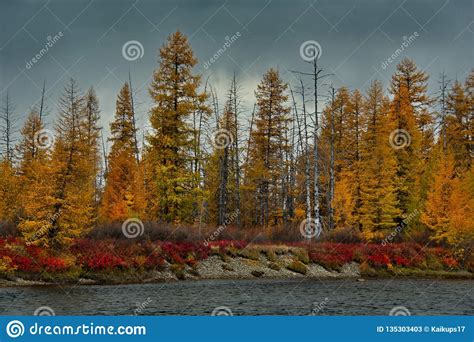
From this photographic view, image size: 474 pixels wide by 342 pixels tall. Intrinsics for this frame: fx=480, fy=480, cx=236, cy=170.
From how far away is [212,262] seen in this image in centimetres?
2672

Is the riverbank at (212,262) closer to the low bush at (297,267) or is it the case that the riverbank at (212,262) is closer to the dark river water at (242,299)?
the low bush at (297,267)

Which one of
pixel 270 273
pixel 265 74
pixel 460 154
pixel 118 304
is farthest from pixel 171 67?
pixel 460 154

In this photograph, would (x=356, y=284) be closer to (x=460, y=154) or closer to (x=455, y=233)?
(x=455, y=233)

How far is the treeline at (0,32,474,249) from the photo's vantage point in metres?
24.3

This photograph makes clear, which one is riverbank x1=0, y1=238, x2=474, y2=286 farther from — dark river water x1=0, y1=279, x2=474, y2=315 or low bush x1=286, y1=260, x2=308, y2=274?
dark river water x1=0, y1=279, x2=474, y2=315

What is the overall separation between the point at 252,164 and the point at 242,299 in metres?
27.0

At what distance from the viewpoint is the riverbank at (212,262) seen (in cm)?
2209

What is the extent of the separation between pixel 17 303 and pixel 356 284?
1566 cm

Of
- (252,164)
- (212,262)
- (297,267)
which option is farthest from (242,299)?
(252,164)

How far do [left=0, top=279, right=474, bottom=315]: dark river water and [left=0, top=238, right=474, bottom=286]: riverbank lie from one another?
1744 mm

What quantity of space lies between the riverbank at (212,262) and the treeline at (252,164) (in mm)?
1465

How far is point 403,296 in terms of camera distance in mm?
19750

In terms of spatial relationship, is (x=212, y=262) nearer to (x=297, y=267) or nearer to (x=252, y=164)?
(x=297, y=267)

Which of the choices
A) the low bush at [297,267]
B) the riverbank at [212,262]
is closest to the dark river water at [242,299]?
the riverbank at [212,262]
